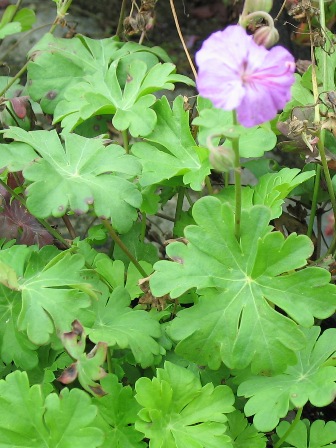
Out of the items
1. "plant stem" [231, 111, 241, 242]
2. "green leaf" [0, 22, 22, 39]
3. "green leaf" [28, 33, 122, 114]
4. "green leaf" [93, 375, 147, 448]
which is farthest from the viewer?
"green leaf" [0, 22, 22, 39]

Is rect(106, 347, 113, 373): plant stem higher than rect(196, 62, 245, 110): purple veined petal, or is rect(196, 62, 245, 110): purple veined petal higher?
rect(196, 62, 245, 110): purple veined petal

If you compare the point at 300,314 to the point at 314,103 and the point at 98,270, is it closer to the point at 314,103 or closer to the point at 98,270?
the point at 98,270

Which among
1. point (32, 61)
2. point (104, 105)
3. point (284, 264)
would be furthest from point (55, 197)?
point (32, 61)

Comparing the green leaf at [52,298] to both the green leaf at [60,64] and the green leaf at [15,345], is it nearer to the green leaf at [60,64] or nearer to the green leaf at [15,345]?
the green leaf at [15,345]

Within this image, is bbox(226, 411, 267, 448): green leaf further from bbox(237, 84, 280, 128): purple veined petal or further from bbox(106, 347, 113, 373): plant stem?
bbox(237, 84, 280, 128): purple veined petal

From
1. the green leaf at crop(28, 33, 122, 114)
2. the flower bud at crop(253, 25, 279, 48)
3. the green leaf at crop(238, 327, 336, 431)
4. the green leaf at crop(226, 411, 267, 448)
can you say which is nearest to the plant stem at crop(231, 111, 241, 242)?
the flower bud at crop(253, 25, 279, 48)

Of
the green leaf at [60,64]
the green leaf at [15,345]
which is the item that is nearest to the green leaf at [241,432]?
the green leaf at [15,345]
